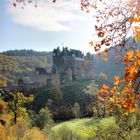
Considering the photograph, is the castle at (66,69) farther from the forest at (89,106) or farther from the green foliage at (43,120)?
the green foliage at (43,120)

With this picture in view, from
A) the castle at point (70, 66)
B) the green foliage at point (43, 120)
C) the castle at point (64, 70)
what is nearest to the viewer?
the green foliage at point (43, 120)

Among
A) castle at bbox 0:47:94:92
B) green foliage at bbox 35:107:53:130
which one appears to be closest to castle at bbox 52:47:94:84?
castle at bbox 0:47:94:92

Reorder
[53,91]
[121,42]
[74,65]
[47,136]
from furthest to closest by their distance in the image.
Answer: [74,65] → [53,91] → [47,136] → [121,42]

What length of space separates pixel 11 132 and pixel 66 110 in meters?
42.4

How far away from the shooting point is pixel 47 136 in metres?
58.8

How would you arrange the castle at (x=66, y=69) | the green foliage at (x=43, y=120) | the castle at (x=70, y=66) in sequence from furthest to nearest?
the castle at (x=70, y=66) < the castle at (x=66, y=69) < the green foliage at (x=43, y=120)

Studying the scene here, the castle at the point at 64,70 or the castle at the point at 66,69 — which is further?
the castle at the point at 66,69

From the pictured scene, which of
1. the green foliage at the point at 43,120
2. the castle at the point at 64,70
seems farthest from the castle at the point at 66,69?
the green foliage at the point at 43,120

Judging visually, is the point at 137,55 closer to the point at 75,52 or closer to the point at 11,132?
the point at 11,132

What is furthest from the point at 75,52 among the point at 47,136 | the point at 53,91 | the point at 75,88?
the point at 47,136

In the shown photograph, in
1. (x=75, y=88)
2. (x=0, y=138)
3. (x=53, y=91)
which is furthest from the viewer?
(x=75, y=88)

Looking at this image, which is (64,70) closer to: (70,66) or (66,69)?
(66,69)

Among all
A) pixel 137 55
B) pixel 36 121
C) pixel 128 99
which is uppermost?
pixel 137 55

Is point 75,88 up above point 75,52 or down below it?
below
